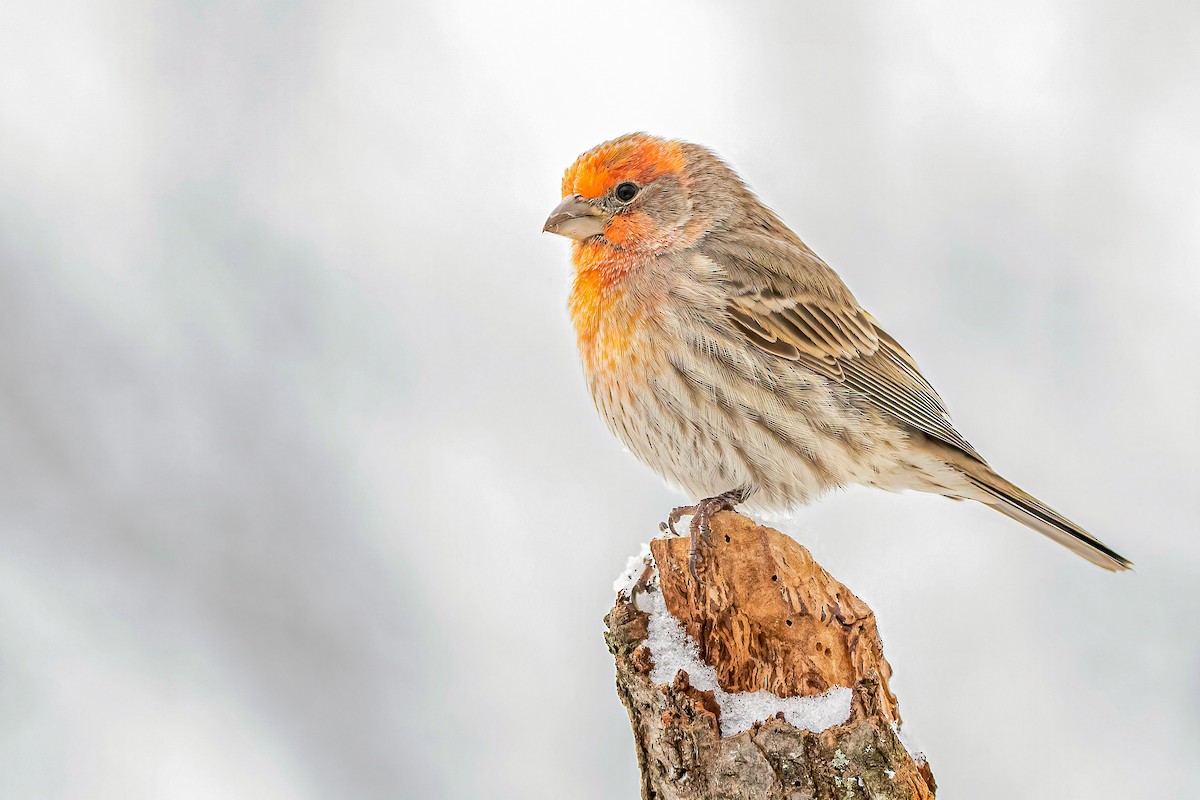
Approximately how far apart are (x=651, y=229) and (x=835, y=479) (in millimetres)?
1373

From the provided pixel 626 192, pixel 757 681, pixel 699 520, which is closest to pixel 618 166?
pixel 626 192

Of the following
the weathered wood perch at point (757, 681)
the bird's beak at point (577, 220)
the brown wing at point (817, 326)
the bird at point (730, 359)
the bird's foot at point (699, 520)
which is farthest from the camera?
the bird's beak at point (577, 220)

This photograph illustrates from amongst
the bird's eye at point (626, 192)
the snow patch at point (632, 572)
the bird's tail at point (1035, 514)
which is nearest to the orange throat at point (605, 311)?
the bird's eye at point (626, 192)

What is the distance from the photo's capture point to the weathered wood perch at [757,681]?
2.77 metres

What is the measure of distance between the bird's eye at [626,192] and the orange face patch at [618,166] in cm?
2

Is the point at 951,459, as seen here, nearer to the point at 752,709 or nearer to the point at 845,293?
the point at 845,293

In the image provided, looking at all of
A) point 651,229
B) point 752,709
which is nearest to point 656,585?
point 752,709

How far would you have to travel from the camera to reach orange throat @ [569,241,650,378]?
439cm

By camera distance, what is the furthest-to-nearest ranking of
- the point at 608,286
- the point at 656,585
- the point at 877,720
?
the point at 608,286 → the point at 656,585 → the point at 877,720

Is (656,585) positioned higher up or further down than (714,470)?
further down

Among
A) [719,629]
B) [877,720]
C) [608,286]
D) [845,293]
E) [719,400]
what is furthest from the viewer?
[845,293]

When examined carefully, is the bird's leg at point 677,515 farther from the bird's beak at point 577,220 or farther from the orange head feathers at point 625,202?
the bird's beak at point 577,220

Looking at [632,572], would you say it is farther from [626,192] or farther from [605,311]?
[626,192]

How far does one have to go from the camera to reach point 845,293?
512 centimetres
